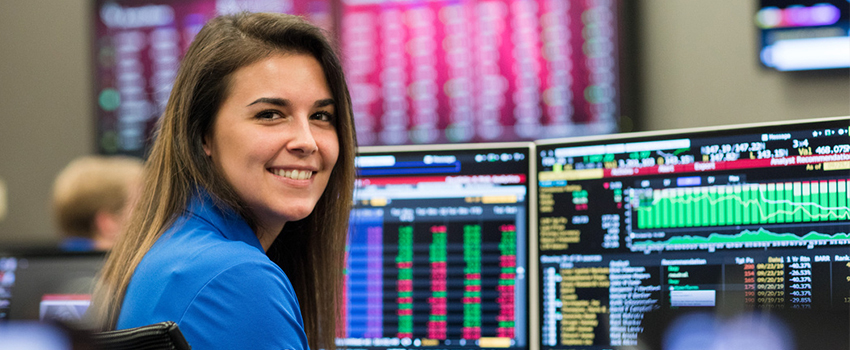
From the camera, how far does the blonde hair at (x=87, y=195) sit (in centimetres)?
242

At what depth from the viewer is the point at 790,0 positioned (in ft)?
7.31

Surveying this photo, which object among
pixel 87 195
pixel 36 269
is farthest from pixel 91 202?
pixel 36 269

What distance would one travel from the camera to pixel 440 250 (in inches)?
61.6

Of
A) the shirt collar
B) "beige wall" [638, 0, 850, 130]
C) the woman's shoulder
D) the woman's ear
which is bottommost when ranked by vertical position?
the woman's shoulder

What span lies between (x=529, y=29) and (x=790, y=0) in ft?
2.52

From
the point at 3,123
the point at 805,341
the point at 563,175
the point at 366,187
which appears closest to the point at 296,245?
the point at 366,187

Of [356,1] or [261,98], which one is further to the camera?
[356,1]

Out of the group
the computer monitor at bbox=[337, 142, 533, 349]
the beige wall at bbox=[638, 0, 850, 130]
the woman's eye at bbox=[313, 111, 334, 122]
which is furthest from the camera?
the beige wall at bbox=[638, 0, 850, 130]

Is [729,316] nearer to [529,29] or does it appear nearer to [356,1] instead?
[529,29]

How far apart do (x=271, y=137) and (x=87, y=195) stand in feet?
4.57

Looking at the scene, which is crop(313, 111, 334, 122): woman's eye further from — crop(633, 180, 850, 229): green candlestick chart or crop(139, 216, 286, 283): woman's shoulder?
crop(633, 180, 850, 229): green candlestick chart

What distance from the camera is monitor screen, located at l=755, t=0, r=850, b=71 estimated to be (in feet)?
7.16

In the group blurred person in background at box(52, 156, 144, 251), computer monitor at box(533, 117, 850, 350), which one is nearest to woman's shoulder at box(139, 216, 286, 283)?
computer monitor at box(533, 117, 850, 350)

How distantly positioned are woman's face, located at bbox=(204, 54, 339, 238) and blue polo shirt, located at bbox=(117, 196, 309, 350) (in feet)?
0.53
